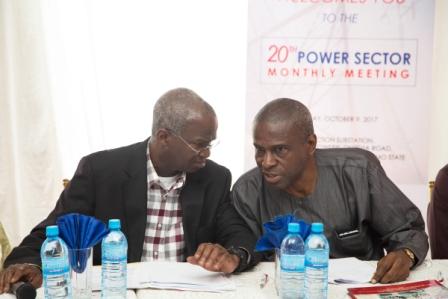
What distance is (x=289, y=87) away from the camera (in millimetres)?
→ 3760

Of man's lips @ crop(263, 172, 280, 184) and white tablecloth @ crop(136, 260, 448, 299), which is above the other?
man's lips @ crop(263, 172, 280, 184)

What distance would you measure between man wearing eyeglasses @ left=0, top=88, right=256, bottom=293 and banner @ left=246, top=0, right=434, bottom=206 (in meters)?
1.32

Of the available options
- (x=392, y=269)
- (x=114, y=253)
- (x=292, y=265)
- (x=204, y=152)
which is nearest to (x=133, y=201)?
(x=204, y=152)

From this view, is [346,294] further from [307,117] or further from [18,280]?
[18,280]

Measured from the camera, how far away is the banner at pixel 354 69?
3684 millimetres

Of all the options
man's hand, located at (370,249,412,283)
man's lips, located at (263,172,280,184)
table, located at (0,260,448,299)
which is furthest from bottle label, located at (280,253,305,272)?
man's lips, located at (263,172,280,184)

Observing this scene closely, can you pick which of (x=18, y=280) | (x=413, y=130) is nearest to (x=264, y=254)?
(x=18, y=280)

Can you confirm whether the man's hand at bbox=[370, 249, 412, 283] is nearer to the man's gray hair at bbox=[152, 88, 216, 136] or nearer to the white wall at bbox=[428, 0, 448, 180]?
the man's gray hair at bbox=[152, 88, 216, 136]

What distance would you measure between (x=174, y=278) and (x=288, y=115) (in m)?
0.93

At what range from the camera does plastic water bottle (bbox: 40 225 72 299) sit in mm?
1534

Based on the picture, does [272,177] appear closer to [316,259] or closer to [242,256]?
[242,256]

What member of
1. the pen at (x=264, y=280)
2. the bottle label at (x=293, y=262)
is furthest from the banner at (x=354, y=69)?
the bottle label at (x=293, y=262)

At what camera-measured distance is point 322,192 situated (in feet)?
7.98

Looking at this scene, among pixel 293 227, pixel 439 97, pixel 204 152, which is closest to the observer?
pixel 293 227
